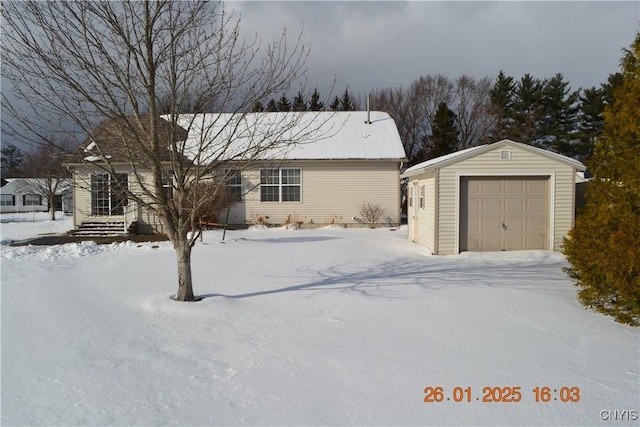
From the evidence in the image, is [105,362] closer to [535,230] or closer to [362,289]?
[362,289]

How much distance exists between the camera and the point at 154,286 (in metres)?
7.33

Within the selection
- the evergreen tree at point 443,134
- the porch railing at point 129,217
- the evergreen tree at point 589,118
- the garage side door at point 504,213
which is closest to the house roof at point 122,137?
the garage side door at point 504,213

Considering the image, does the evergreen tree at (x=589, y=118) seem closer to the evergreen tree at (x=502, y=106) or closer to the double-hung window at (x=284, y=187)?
the evergreen tree at (x=502, y=106)

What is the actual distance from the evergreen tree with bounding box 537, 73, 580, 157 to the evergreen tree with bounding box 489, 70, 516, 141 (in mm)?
2456

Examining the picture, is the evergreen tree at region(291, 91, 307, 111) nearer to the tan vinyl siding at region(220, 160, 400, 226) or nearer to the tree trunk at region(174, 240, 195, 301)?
the tree trunk at region(174, 240, 195, 301)

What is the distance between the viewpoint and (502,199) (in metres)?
11.4

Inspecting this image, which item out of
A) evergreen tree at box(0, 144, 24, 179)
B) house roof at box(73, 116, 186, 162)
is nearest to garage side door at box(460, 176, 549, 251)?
house roof at box(73, 116, 186, 162)

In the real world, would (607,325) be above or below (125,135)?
below

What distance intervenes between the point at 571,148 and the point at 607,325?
105 ft

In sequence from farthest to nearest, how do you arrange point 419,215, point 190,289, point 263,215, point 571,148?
point 571,148 < point 263,215 < point 419,215 < point 190,289

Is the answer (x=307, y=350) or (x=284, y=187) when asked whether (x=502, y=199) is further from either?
(x=284, y=187)

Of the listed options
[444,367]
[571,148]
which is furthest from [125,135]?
[571,148]

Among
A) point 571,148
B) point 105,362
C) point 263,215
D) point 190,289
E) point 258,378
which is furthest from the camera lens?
point 571,148

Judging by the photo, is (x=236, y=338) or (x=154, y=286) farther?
(x=154, y=286)
